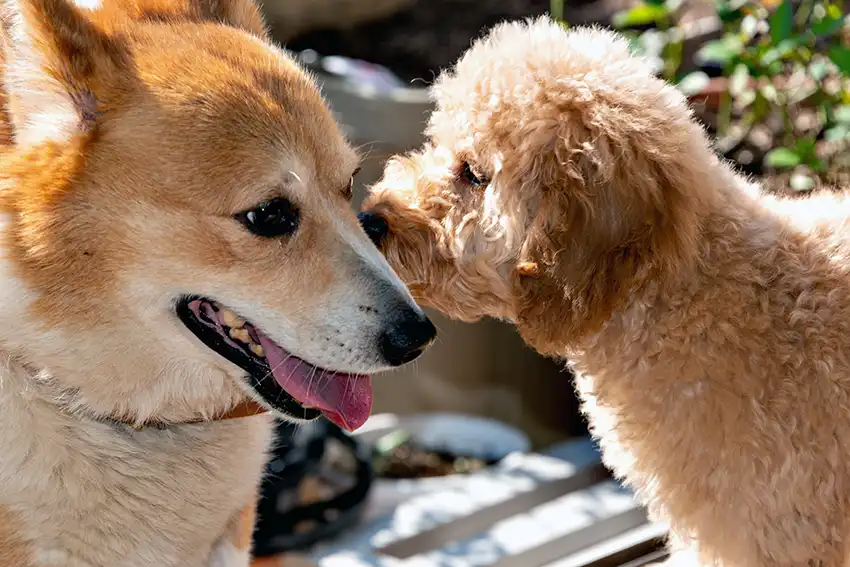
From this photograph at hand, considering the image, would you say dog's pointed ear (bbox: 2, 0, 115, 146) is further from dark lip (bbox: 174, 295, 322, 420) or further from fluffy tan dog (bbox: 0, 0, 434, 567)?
dark lip (bbox: 174, 295, 322, 420)

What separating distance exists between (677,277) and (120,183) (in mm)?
1113

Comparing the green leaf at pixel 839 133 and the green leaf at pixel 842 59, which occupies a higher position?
the green leaf at pixel 842 59

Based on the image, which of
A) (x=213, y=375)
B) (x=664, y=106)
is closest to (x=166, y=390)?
(x=213, y=375)

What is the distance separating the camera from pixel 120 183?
65.4 inches

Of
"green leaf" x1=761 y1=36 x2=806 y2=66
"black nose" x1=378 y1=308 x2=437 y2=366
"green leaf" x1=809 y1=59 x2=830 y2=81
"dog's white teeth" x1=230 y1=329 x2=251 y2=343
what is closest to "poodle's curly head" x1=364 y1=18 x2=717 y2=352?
"black nose" x1=378 y1=308 x2=437 y2=366

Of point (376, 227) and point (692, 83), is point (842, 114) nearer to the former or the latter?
point (692, 83)

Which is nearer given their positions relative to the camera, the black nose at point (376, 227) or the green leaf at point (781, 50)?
the black nose at point (376, 227)

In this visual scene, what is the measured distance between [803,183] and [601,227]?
1.47 metres

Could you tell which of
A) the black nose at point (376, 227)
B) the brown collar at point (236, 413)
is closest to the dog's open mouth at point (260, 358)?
the brown collar at point (236, 413)

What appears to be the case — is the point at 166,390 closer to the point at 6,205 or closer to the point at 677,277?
the point at 6,205

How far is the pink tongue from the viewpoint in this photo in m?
1.78

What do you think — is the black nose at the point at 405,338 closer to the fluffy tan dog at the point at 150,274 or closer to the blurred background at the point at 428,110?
the fluffy tan dog at the point at 150,274

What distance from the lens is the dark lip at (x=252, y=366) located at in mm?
1755

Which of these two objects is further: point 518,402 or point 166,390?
point 518,402
